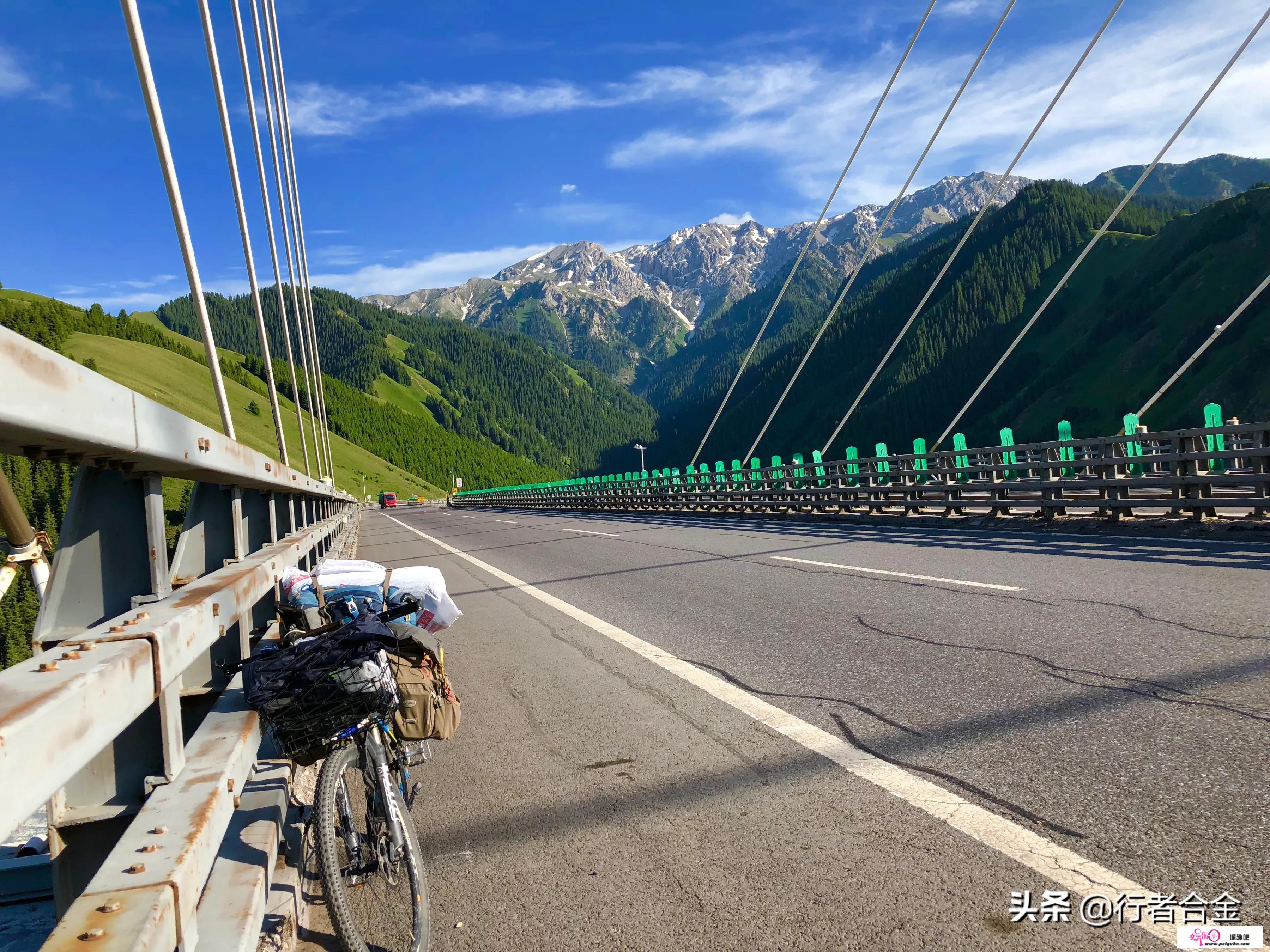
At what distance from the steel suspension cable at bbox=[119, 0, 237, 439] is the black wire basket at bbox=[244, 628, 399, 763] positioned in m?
2.10

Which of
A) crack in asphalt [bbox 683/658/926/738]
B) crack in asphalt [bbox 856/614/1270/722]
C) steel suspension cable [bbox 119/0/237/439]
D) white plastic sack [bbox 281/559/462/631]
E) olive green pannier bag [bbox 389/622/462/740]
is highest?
steel suspension cable [bbox 119/0/237/439]

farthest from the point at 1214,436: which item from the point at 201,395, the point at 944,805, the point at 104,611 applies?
the point at 201,395

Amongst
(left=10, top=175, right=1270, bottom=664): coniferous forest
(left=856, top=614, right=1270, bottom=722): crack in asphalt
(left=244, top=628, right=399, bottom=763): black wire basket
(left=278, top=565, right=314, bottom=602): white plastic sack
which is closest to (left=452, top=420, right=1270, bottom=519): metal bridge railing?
(left=856, top=614, right=1270, bottom=722): crack in asphalt

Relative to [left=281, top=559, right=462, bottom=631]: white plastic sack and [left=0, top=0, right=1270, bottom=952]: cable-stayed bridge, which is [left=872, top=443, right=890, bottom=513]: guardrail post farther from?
[left=281, top=559, right=462, bottom=631]: white plastic sack

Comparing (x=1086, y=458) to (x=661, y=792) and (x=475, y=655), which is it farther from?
(x=661, y=792)

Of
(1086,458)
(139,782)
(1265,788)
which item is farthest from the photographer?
(1086,458)

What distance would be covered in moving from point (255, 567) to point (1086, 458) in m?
12.8

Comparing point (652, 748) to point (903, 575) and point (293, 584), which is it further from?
point (903, 575)

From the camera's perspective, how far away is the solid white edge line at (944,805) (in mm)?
2586

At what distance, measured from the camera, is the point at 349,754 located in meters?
2.90

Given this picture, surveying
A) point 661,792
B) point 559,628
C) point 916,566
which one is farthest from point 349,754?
point 916,566

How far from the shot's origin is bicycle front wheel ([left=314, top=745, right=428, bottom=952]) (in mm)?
2527

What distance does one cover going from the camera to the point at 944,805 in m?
3.21

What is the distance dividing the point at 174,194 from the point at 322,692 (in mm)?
3480
